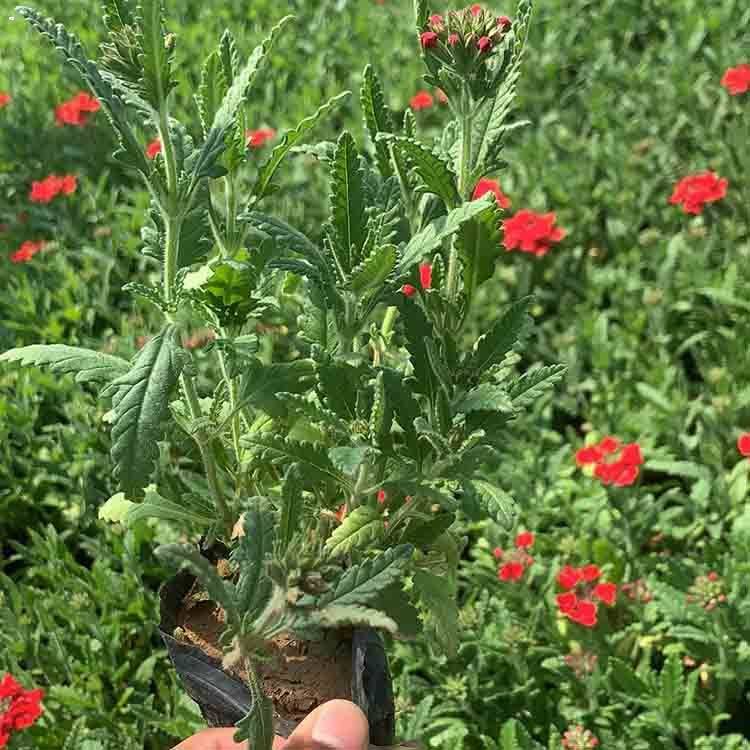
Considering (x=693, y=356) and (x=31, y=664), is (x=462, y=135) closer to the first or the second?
(x=31, y=664)

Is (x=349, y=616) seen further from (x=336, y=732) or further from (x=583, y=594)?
(x=583, y=594)

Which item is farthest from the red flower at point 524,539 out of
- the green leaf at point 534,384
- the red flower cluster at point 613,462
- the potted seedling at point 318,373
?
the green leaf at point 534,384

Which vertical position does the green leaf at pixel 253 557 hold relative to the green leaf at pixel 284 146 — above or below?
below

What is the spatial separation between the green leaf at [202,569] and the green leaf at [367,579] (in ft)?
0.34

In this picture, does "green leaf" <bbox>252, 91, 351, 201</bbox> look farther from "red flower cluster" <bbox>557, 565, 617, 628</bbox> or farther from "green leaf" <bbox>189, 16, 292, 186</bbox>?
"red flower cluster" <bbox>557, 565, 617, 628</bbox>

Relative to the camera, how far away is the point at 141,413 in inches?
48.5

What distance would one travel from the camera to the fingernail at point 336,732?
4.07ft

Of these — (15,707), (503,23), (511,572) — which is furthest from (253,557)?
(511,572)

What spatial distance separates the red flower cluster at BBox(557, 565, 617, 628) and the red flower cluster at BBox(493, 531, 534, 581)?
9 cm

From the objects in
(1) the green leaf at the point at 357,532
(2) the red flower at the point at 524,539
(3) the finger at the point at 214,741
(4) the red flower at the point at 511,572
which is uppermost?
(1) the green leaf at the point at 357,532

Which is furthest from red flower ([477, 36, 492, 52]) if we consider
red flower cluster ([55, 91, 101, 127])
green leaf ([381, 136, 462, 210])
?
red flower cluster ([55, 91, 101, 127])

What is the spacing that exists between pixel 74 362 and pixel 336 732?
60 cm

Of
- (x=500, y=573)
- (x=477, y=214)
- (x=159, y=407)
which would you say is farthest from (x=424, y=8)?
(x=500, y=573)

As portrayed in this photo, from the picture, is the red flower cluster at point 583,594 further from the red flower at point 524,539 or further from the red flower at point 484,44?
the red flower at point 484,44
